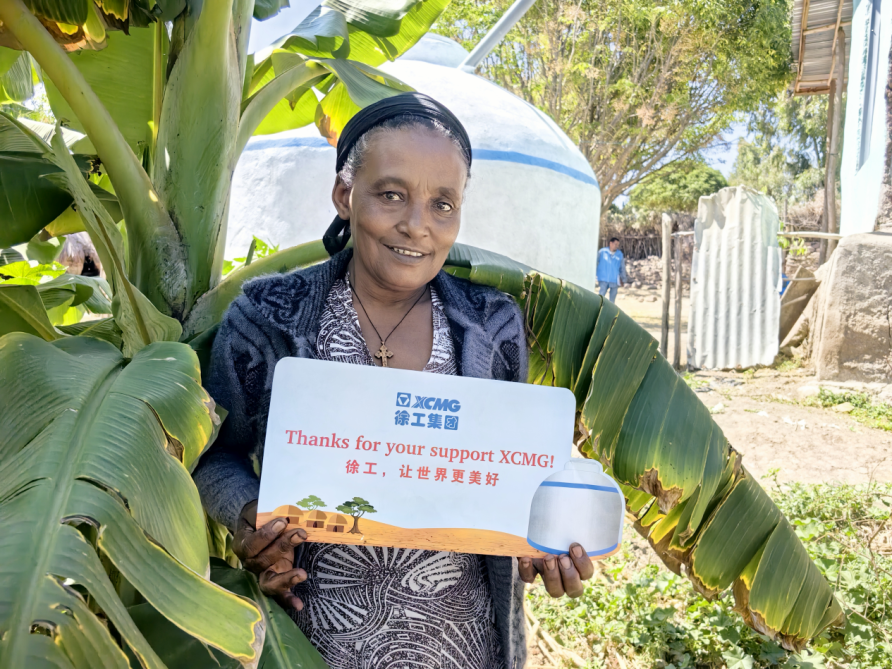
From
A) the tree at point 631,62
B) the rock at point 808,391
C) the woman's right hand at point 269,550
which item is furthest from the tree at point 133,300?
the tree at point 631,62

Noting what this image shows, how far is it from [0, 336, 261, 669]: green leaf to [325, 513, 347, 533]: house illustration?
0.74ft

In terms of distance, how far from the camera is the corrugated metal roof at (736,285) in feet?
28.0

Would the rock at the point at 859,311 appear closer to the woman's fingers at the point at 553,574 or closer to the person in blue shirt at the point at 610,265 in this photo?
the person in blue shirt at the point at 610,265

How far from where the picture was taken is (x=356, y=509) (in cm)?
121

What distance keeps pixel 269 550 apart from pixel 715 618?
2.53 meters

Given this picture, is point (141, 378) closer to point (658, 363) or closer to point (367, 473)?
point (367, 473)

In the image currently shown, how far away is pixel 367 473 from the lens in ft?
4.03

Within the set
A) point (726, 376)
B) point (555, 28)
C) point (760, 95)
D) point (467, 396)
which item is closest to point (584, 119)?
point (555, 28)

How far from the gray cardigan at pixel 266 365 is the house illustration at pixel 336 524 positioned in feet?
0.63

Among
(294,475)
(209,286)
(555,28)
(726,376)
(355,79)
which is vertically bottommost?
(726,376)

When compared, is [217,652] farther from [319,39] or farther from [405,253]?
[319,39]

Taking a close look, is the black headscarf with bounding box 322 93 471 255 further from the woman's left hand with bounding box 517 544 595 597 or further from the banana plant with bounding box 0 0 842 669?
the woman's left hand with bounding box 517 544 595 597

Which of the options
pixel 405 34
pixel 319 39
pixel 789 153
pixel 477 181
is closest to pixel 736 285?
pixel 477 181

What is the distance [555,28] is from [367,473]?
13.1 meters
